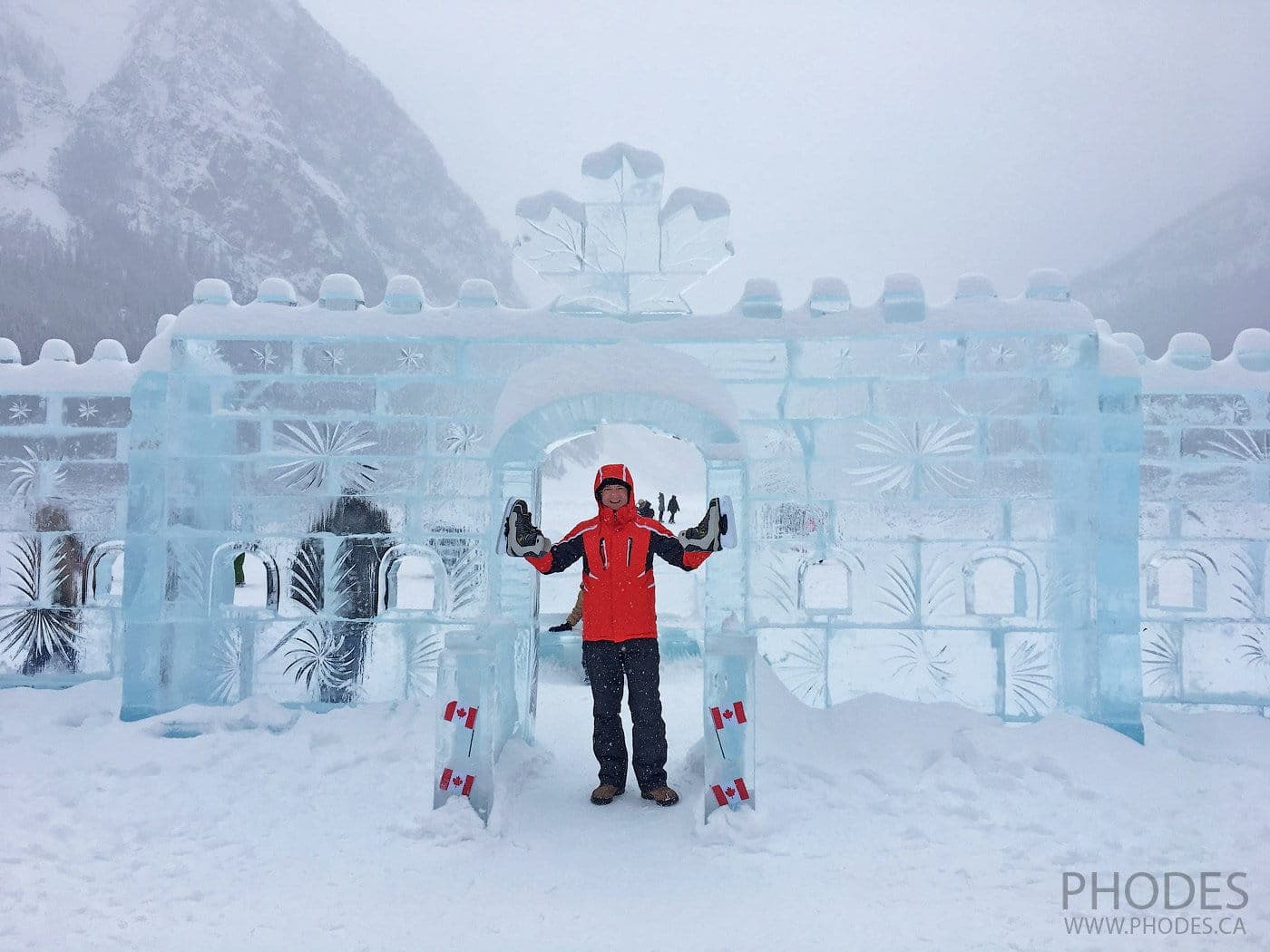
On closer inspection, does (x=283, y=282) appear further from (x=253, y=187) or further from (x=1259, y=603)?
(x=253, y=187)

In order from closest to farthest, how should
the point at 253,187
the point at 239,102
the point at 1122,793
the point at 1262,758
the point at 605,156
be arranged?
the point at 1122,793
the point at 1262,758
the point at 605,156
the point at 253,187
the point at 239,102

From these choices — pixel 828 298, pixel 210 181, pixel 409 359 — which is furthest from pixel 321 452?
pixel 210 181

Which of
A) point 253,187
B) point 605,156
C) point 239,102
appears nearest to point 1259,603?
point 605,156

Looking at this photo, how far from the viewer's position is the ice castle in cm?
446

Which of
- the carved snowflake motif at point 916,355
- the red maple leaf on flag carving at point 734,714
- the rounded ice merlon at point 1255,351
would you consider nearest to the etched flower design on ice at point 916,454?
the carved snowflake motif at point 916,355

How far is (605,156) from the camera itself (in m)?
4.53

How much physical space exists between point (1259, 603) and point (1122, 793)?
7.67ft

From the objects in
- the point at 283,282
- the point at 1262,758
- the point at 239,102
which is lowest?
the point at 1262,758

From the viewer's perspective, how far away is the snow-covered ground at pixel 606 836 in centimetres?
258

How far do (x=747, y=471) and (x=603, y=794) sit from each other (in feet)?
6.33

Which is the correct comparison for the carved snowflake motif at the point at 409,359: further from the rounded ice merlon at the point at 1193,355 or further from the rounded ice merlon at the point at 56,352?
the rounded ice merlon at the point at 1193,355

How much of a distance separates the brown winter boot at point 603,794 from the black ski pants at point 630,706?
0.11 ft

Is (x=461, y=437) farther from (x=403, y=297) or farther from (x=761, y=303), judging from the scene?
(x=761, y=303)

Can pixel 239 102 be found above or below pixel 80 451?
above
